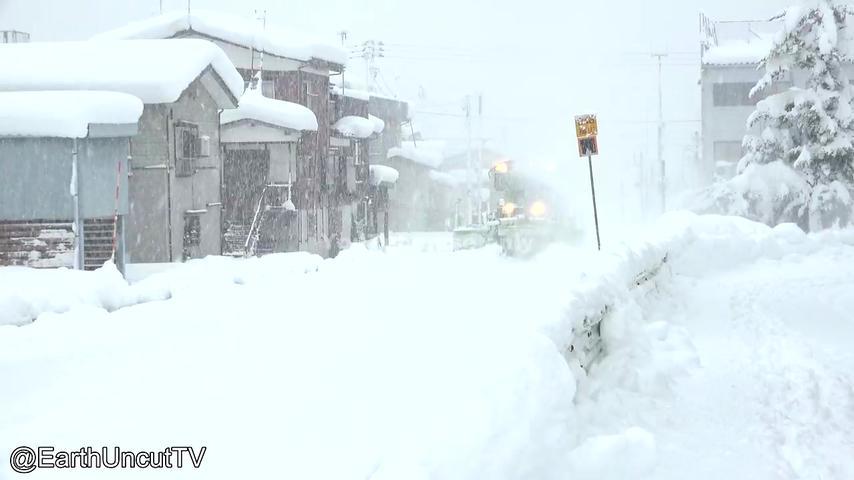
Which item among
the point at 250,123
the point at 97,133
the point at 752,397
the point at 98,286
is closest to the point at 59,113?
the point at 97,133

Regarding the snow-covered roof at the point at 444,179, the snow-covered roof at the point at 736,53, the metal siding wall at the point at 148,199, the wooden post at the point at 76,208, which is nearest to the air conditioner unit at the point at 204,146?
the metal siding wall at the point at 148,199

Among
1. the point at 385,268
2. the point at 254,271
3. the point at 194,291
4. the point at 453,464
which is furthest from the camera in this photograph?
the point at 385,268

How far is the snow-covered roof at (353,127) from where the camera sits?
134 feet

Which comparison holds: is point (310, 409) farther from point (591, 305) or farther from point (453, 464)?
point (591, 305)

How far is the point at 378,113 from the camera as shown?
60.4m

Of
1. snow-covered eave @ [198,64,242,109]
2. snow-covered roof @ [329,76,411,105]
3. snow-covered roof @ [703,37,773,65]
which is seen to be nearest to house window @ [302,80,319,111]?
snow-covered roof @ [329,76,411,105]

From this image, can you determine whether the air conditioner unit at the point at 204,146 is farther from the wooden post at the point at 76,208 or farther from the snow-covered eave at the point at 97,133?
the wooden post at the point at 76,208

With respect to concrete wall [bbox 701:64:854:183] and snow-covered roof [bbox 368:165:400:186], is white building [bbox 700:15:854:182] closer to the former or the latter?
concrete wall [bbox 701:64:854:183]

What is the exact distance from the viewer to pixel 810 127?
26656 mm

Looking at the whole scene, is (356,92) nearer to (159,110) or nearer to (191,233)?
(191,233)

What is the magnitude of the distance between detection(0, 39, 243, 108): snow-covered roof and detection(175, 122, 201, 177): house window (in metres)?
1.69

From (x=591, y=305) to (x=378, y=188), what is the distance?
1582 inches

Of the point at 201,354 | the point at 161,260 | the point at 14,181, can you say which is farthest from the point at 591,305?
the point at 161,260

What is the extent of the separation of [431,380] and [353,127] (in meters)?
36.1
